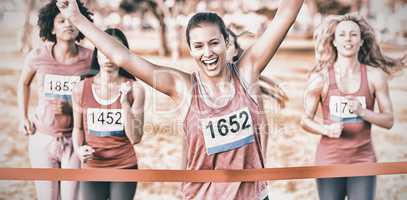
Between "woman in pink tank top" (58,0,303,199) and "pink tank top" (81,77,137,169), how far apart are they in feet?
0.77

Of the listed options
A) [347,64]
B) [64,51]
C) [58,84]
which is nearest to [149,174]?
[58,84]

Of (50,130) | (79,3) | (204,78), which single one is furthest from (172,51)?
(50,130)

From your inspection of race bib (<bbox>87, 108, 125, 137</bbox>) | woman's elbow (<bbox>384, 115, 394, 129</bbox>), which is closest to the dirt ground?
woman's elbow (<bbox>384, 115, 394, 129</bbox>)

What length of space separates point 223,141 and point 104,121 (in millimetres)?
647

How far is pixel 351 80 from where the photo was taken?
3.15 meters

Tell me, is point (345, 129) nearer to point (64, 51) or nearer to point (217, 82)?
point (217, 82)

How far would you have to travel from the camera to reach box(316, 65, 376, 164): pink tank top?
3.13 metres

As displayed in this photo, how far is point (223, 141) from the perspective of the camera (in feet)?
9.82

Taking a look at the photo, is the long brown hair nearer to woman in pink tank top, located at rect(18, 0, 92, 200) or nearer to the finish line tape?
the finish line tape

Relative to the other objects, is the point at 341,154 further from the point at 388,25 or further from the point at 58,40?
the point at 58,40

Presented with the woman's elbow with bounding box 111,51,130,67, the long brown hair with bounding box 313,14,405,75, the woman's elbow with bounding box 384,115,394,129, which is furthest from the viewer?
the woman's elbow with bounding box 384,115,394,129

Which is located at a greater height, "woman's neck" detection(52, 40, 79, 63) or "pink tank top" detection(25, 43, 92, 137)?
"woman's neck" detection(52, 40, 79, 63)

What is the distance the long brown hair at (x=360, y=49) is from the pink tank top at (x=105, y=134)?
109 cm

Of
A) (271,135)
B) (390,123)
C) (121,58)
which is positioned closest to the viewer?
(121,58)
